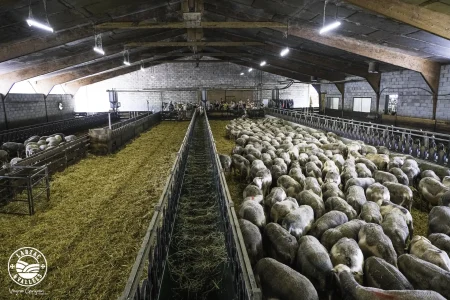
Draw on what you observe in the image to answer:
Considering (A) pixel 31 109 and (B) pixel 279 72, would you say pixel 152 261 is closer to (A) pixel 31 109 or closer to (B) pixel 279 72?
(A) pixel 31 109

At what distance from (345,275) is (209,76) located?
27406mm

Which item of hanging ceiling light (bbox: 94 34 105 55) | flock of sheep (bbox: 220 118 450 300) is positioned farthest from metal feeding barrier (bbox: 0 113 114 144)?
flock of sheep (bbox: 220 118 450 300)

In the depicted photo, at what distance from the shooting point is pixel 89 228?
5441 mm

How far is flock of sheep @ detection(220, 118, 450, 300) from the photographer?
3.29 metres

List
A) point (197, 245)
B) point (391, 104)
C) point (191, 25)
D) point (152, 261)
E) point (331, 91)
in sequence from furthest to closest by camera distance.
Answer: point (331, 91) < point (391, 104) < point (191, 25) < point (197, 245) < point (152, 261)

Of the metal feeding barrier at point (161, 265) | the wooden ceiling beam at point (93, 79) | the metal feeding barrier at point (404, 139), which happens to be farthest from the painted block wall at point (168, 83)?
the metal feeding barrier at point (161, 265)

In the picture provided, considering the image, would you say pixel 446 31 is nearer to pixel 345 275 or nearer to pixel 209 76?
pixel 345 275

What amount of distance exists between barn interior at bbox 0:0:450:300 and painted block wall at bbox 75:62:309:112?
680cm

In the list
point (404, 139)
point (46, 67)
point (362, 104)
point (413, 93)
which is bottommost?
point (404, 139)

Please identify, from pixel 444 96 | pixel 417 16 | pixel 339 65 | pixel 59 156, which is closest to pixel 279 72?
pixel 339 65

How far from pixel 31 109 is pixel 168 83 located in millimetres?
12880

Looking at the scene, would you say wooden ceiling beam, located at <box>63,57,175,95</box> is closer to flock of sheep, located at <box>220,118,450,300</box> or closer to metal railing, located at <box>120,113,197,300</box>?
flock of sheep, located at <box>220,118,450,300</box>

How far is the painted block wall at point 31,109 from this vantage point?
53.2ft

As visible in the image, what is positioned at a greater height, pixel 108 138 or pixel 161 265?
pixel 108 138
